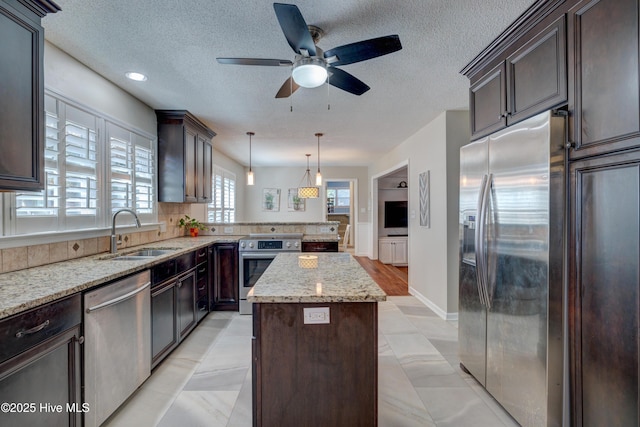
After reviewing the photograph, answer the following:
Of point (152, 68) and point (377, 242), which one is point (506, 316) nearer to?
point (152, 68)

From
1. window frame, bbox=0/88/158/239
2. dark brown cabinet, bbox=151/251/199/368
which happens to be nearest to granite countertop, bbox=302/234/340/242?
dark brown cabinet, bbox=151/251/199/368

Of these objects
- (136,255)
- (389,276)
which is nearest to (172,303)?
(136,255)

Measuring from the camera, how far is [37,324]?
1341 millimetres

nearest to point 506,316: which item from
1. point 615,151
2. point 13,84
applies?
point 615,151

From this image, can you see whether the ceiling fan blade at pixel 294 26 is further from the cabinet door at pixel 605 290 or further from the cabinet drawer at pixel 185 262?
the cabinet drawer at pixel 185 262

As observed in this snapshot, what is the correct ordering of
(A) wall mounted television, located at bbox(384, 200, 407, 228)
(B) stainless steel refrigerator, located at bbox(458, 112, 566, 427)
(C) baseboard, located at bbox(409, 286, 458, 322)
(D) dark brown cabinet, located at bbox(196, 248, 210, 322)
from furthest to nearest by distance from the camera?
(A) wall mounted television, located at bbox(384, 200, 407, 228) < (C) baseboard, located at bbox(409, 286, 458, 322) < (D) dark brown cabinet, located at bbox(196, 248, 210, 322) < (B) stainless steel refrigerator, located at bbox(458, 112, 566, 427)

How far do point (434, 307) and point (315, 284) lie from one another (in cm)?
274

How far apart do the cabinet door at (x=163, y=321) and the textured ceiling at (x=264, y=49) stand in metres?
1.81

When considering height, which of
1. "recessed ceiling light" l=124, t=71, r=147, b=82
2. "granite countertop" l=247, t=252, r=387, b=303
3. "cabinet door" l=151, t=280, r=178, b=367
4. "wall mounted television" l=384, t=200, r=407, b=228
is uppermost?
"recessed ceiling light" l=124, t=71, r=147, b=82

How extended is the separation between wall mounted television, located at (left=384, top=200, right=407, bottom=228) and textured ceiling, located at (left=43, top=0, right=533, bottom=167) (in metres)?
3.40

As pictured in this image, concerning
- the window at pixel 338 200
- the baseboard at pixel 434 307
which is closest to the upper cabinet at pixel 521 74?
the baseboard at pixel 434 307

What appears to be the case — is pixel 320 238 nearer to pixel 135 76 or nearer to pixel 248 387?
pixel 248 387

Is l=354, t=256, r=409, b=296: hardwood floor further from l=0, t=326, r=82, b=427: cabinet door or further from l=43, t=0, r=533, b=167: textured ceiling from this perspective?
l=0, t=326, r=82, b=427: cabinet door

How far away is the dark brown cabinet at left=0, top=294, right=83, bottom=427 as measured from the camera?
123cm
